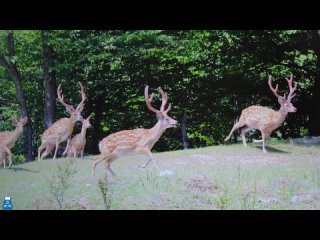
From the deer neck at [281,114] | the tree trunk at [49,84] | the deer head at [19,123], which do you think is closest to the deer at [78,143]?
the deer head at [19,123]

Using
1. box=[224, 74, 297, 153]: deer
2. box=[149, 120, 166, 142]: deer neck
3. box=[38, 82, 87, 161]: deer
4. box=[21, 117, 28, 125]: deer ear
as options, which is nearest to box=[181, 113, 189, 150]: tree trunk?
box=[224, 74, 297, 153]: deer

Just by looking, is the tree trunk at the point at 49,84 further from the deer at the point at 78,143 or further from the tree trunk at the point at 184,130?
the tree trunk at the point at 184,130

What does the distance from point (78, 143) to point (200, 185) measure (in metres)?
1.86

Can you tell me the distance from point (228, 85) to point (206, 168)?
249 centimetres

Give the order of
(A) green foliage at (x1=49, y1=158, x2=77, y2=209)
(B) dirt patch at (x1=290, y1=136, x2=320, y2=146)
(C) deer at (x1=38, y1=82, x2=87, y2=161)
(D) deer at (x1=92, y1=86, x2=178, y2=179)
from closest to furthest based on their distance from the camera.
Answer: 1. (A) green foliage at (x1=49, y1=158, x2=77, y2=209)
2. (D) deer at (x1=92, y1=86, x2=178, y2=179)
3. (C) deer at (x1=38, y1=82, x2=87, y2=161)
4. (B) dirt patch at (x1=290, y1=136, x2=320, y2=146)

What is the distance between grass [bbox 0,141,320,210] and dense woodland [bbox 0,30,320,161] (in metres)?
1.06

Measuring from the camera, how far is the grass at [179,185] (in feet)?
19.8

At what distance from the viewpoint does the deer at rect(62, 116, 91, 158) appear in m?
7.36

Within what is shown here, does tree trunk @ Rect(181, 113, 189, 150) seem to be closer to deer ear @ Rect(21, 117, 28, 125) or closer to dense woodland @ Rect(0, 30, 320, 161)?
dense woodland @ Rect(0, 30, 320, 161)

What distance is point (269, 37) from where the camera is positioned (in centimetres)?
876

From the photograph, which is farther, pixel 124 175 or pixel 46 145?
pixel 46 145

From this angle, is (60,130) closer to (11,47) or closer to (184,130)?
(11,47)
